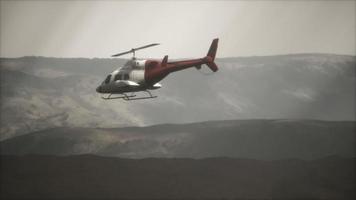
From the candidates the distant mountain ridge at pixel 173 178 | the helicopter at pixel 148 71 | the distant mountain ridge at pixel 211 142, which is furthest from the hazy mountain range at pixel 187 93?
the helicopter at pixel 148 71

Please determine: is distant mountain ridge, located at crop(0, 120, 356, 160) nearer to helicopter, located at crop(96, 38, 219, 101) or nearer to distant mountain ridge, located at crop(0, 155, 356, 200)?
distant mountain ridge, located at crop(0, 155, 356, 200)

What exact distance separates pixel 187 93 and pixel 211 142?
48.0 metres

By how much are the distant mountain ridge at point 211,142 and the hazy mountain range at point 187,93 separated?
20.2 metres

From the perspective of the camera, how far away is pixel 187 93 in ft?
303

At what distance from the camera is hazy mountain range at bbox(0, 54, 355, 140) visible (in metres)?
72.1

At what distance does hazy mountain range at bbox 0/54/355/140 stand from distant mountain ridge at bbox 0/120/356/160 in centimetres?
2018

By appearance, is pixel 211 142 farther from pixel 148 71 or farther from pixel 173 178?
pixel 148 71

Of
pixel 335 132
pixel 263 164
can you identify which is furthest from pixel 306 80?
pixel 263 164

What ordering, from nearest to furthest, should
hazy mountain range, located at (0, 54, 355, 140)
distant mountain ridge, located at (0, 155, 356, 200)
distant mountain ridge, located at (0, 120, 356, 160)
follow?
distant mountain ridge, located at (0, 155, 356, 200) → distant mountain ridge, located at (0, 120, 356, 160) → hazy mountain range, located at (0, 54, 355, 140)

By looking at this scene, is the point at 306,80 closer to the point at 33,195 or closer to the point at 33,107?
the point at 33,107

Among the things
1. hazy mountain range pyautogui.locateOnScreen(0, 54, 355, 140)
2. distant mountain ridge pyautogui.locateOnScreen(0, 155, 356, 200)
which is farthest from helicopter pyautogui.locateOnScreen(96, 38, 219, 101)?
hazy mountain range pyautogui.locateOnScreen(0, 54, 355, 140)

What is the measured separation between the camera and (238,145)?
44281 mm

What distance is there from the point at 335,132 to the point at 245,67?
6173cm

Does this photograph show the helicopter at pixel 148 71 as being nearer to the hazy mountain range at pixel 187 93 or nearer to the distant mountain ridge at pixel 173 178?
the distant mountain ridge at pixel 173 178
